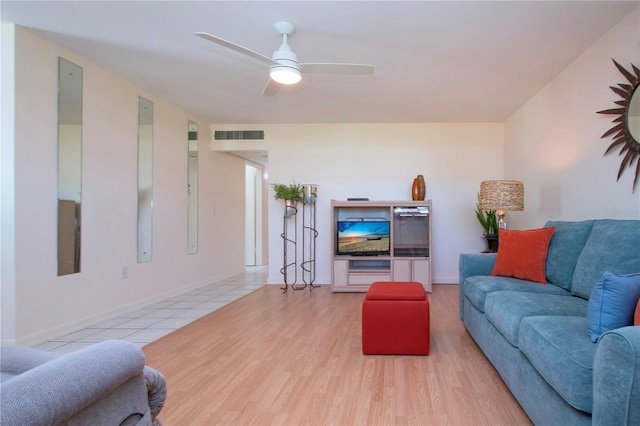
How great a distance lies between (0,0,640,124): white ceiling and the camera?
247 centimetres

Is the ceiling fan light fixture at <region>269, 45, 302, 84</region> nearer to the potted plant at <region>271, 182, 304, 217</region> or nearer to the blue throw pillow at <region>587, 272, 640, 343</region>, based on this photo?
the blue throw pillow at <region>587, 272, 640, 343</region>

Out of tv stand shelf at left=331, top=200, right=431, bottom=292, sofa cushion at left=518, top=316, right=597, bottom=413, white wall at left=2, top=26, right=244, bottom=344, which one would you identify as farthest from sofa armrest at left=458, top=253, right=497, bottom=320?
white wall at left=2, top=26, right=244, bottom=344

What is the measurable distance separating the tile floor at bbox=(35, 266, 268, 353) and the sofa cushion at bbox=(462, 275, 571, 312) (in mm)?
2628

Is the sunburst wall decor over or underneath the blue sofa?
over

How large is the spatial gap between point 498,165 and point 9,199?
5838 mm

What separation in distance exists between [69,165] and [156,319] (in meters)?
1.68

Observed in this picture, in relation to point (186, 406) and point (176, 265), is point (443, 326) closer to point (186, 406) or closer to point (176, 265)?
point (186, 406)

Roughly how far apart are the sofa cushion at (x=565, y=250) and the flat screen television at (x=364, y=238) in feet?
7.91

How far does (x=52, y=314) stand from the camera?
9.67ft

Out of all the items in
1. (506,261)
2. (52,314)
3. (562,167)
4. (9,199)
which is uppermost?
(562,167)

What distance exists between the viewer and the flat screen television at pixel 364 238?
16.3 ft

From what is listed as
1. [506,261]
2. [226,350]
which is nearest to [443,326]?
[506,261]

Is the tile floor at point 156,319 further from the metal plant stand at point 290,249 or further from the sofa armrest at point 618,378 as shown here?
the sofa armrest at point 618,378

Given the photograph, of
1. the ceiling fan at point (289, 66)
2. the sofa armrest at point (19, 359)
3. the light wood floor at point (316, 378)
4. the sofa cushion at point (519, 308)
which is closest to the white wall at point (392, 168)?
the light wood floor at point (316, 378)
